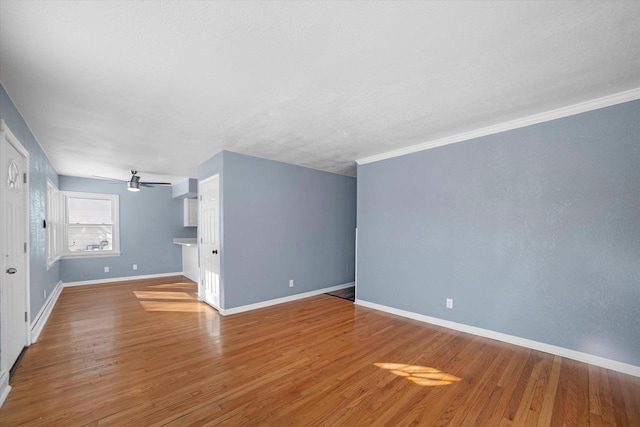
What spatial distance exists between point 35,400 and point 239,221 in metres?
2.69

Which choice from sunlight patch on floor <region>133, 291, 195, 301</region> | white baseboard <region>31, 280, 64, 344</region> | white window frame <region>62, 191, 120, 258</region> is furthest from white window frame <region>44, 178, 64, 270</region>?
sunlight patch on floor <region>133, 291, 195, 301</region>

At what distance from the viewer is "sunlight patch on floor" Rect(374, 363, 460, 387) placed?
233cm

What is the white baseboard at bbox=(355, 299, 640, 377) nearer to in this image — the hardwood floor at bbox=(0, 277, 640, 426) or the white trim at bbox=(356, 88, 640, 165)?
the hardwood floor at bbox=(0, 277, 640, 426)

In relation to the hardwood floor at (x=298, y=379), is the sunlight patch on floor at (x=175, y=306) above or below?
below

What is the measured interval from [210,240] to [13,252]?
7.40ft

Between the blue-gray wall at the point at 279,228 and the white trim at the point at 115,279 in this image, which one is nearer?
the blue-gray wall at the point at 279,228

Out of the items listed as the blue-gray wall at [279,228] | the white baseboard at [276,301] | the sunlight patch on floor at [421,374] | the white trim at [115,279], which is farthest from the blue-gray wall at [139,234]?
the sunlight patch on floor at [421,374]

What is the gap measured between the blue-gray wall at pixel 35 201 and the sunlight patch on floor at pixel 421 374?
4.06 metres

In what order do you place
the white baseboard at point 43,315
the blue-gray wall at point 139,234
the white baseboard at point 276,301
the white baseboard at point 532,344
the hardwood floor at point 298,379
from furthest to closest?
1. the blue-gray wall at point 139,234
2. the white baseboard at point 276,301
3. the white baseboard at point 43,315
4. the white baseboard at point 532,344
5. the hardwood floor at point 298,379

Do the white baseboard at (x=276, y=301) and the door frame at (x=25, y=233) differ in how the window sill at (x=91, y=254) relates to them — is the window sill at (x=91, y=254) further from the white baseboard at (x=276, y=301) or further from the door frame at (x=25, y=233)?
the white baseboard at (x=276, y=301)

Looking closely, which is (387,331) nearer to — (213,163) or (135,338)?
(135,338)

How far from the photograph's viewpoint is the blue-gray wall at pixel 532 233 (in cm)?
251

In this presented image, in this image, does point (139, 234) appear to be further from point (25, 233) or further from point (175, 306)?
point (25, 233)

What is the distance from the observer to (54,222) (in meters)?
5.23
